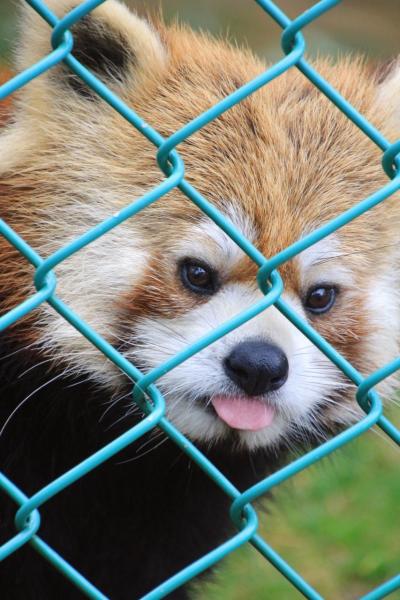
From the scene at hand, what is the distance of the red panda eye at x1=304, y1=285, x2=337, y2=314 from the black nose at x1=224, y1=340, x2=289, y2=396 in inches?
14.6

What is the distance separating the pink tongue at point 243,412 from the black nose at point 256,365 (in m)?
0.07

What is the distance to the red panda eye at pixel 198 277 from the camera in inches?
104

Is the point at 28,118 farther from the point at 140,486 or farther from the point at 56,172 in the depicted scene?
the point at 140,486

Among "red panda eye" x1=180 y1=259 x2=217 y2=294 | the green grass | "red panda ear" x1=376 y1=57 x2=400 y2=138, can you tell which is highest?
"red panda ear" x1=376 y1=57 x2=400 y2=138

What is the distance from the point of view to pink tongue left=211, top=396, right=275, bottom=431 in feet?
8.40

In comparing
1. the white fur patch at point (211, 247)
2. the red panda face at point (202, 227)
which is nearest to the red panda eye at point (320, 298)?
the red panda face at point (202, 227)

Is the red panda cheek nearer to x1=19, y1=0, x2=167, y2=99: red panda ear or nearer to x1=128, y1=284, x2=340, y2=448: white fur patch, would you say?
x1=128, y1=284, x2=340, y2=448: white fur patch

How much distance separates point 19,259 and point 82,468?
1.27 metres

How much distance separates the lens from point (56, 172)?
277 centimetres

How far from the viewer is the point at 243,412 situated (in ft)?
8.50

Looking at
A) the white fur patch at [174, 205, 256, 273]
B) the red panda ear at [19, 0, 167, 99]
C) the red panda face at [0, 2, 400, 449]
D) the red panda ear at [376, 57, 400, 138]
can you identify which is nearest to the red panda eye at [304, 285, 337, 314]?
the red panda face at [0, 2, 400, 449]

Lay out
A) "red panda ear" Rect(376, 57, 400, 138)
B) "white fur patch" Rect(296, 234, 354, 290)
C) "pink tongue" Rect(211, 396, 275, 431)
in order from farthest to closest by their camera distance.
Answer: "red panda ear" Rect(376, 57, 400, 138) → "white fur patch" Rect(296, 234, 354, 290) → "pink tongue" Rect(211, 396, 275, 431)

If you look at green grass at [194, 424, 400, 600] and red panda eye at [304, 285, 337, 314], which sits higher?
red panda eye at [304, 285, 337, 314]

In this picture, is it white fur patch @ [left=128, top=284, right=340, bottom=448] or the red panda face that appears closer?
white fur patch @ [left=128, top=284, right=340, bottom=448]
